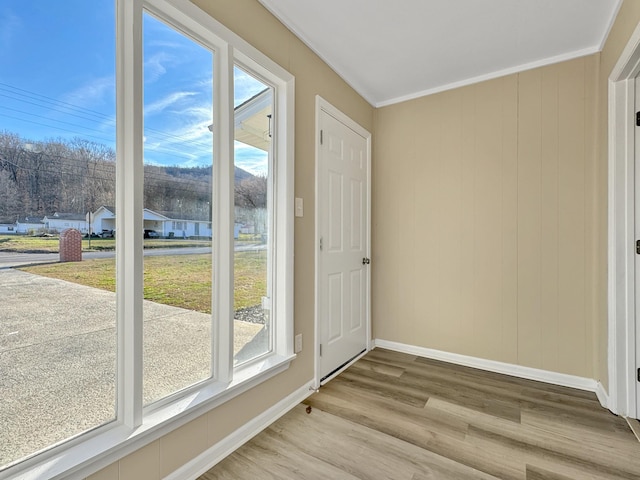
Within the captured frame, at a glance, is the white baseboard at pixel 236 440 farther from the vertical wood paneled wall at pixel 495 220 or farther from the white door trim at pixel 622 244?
the white door trim at pixel 622 244

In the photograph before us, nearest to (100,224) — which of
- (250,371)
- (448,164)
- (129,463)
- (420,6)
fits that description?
(129,463)

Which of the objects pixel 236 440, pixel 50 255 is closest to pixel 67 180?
pixel 50 255

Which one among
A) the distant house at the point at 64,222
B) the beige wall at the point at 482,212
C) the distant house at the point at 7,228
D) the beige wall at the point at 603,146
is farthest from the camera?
the beige wall at the point at 482,212

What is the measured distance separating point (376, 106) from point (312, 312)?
2249 mm

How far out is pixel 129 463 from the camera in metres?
1.28


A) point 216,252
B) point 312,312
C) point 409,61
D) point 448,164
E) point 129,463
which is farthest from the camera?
point 448,164

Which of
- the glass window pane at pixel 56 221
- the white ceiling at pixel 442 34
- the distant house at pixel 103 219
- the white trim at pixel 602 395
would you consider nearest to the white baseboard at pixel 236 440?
the glass window pane at pixel 56 221

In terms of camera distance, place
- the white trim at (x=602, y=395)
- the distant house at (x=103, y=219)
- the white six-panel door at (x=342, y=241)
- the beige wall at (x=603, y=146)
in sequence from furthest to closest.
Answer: the white six-panel door at (x=342, y=241)
the white trim at (x=602, y=395)
the beige wall at (x=603, y=146)
the distant house at (x=103, y=219)

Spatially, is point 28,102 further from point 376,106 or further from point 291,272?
point 376,106

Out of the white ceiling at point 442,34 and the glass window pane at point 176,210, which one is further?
the white ceiling at point 442,34

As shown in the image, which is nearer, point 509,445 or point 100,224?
point 100,224

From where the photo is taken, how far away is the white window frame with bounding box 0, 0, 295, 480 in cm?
124

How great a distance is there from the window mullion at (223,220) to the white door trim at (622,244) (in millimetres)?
2360

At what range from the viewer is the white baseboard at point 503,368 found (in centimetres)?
241
